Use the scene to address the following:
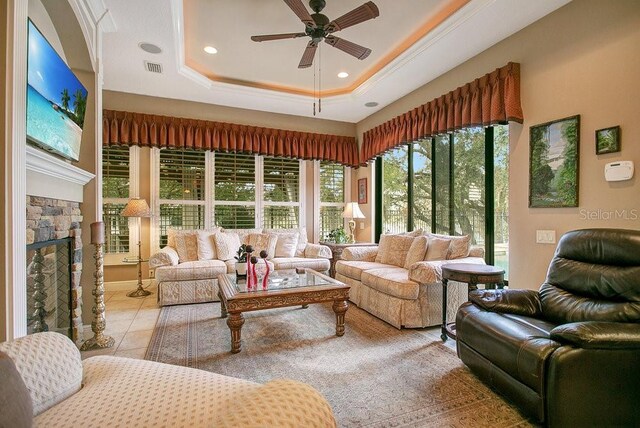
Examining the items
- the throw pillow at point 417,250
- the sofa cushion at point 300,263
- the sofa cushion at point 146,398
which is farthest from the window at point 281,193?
the sofa cushion at point 146,398

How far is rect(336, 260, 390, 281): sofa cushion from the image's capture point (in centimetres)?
381

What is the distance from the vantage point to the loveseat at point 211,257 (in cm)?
391

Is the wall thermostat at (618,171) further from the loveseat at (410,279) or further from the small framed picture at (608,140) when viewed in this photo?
the loveseat at (410,279)

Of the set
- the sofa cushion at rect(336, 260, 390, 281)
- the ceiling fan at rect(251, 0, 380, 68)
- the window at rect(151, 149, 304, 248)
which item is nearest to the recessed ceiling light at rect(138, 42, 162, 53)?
the ceiling fan at rect(251, 0, 380, 68)

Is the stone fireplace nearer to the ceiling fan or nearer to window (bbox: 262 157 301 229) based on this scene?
the ceiling fan

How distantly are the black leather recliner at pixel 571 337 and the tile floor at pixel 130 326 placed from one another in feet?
2.42

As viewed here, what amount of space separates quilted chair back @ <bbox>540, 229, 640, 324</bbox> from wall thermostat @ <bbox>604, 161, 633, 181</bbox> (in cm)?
53

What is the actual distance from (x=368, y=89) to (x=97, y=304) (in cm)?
403

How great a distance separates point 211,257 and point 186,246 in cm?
38

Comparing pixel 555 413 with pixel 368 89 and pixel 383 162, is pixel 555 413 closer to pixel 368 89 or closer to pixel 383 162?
pixel 368 89

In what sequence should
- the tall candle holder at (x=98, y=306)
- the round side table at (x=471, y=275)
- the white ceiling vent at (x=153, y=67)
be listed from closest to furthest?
the round side table at (x=471, y=275) < the tall candle holder at (x=98, y=306) < the white ceiling vent at (x=153, y=67)

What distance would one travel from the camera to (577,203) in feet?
8.40

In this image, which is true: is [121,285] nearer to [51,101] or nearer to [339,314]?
[51,101]

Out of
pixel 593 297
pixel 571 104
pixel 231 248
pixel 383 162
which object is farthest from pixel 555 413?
pixel 383 162
